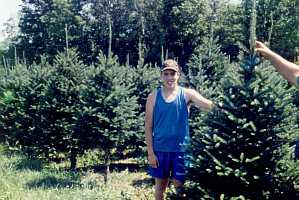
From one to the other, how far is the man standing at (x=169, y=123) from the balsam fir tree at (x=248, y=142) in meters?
0.27

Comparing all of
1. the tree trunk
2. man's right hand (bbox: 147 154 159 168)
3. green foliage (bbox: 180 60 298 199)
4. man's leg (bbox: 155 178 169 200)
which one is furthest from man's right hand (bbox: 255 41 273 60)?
the tree trunk

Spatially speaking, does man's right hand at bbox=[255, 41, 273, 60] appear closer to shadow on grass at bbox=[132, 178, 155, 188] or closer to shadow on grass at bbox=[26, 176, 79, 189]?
shadow on grass at bbox=[26, 176, 79, 189]

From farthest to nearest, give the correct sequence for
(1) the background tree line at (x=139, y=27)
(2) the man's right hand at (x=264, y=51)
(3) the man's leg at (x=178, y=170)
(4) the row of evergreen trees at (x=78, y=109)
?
(1) the background tree line at (x=139, y=27) → (4) the row of evergreen trees at (x=78, y=109) → (3) the man's leg at (x=178, y=170) → (2) the man's right hand at (x=264, y=51)

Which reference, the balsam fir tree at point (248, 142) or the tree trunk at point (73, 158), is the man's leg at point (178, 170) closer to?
the balsam fir tree at point (248, 142)

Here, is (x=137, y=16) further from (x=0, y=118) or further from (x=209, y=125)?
(x=209, y=125)

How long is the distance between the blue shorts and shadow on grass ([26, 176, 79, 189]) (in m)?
4.53

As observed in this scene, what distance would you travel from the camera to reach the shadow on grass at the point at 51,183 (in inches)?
414

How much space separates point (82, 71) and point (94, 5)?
119 ft

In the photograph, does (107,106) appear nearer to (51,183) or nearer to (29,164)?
(51,183)

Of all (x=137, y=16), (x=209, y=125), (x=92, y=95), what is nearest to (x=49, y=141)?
(x=92, y=95)

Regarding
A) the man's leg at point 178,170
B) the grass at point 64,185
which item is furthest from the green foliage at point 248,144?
the grass at point 64,185

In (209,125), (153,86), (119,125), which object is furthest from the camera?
(153,86)

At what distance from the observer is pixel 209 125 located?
20.9 ft

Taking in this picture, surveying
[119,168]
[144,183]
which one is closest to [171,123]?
[144,183]
